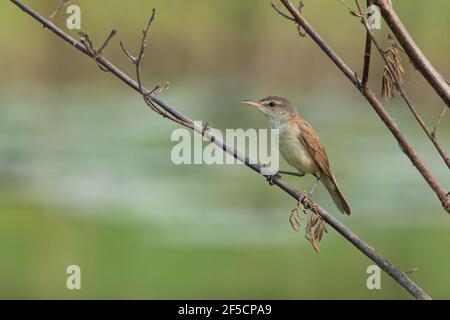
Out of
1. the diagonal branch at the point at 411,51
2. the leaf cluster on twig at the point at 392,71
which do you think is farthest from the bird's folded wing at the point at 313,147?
the diagonal branch at the point at 411,51

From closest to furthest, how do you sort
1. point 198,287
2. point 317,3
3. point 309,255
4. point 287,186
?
point 287,186 → point 198,287 → point 309,255 → point 317,3

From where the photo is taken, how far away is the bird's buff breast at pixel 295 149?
499cm

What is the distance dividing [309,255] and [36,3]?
23.6 ft

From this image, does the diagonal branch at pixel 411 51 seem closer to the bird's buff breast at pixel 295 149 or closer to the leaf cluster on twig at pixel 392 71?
the leaf cluster on twig at pixel 392 71

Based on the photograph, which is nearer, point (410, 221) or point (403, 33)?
point (403, 33)

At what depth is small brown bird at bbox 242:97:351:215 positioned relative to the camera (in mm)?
4965

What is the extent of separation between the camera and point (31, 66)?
58.0ft

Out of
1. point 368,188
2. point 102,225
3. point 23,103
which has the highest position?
point 23,103

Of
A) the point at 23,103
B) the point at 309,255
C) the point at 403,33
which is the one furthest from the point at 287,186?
the point at 23,103

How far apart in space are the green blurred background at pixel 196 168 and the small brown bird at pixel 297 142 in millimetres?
1894

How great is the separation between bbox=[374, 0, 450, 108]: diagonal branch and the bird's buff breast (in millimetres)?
2728

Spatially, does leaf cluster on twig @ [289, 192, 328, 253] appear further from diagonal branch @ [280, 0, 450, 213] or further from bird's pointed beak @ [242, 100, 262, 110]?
bird's pointed beak @ [242, 100, 262, 110]

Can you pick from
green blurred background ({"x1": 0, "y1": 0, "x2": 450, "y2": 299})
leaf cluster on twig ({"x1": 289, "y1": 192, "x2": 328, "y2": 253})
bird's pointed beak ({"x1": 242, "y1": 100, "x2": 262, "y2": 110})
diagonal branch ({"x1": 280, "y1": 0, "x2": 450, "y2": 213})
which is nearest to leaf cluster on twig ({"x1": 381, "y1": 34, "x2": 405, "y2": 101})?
diagonal branch ({"x1": 280, "y1": 0, "x2": 450, "y2": 213})

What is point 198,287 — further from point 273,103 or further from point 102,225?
point 273,103
